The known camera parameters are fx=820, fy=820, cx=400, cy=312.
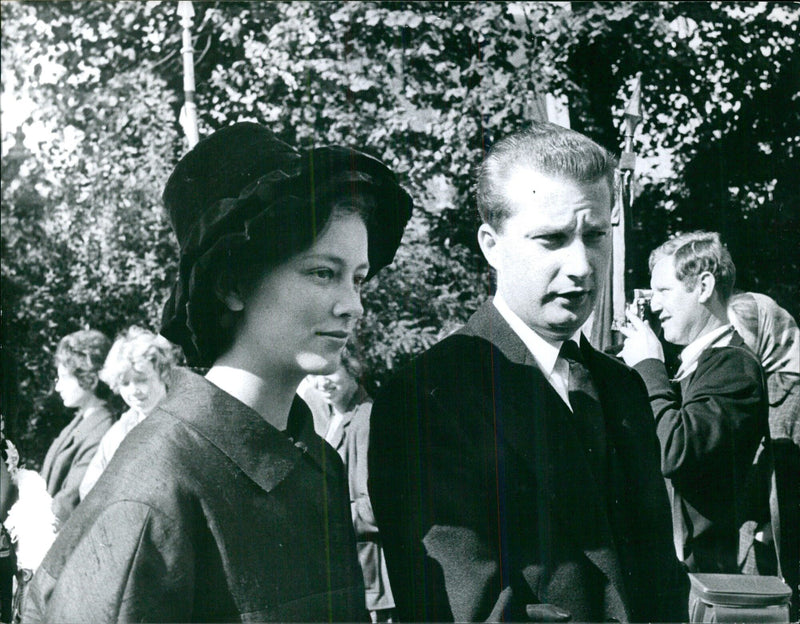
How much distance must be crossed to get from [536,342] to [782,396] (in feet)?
3.89

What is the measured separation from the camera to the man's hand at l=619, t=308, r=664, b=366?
224 cm

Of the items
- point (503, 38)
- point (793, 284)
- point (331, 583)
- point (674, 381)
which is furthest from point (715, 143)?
point (331, 583)

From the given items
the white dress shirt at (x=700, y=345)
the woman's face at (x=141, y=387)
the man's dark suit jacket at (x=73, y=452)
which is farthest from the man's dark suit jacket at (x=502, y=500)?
the man's dark suit jacket at (x=73, y=452)

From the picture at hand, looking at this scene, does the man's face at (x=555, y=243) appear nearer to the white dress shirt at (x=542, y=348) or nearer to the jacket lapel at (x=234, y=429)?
the white dress shirt at (x=542, y=348)

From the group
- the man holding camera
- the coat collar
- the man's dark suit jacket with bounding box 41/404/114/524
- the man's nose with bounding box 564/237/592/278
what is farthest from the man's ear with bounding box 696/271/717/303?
the man's dark suit jacket with bounding box 41/404/114/524

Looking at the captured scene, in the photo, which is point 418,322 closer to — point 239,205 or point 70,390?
point 70,390

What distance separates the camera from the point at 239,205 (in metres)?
1.50

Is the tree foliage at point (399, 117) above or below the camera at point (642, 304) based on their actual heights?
above

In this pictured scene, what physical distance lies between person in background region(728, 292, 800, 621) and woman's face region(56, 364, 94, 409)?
2490 mm

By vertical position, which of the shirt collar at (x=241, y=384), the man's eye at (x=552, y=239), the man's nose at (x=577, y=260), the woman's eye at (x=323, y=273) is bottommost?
the shirt collar at (x=241, y=384)

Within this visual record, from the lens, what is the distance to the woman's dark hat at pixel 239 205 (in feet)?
4.97

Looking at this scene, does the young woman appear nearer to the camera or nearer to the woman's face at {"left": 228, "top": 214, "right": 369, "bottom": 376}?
the woman's face at {"left": 228, "top": 214, "right": 369, "bottom": 376}

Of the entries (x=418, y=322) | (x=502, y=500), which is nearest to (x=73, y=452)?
(x=418, y=322)

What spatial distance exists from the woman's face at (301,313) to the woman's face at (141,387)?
1.93 metres
